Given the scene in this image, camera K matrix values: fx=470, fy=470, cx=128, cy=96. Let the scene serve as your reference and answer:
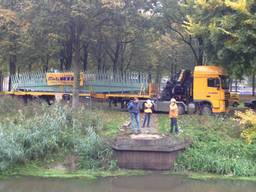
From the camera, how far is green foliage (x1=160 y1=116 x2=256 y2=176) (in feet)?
57.6

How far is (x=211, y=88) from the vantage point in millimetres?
29031

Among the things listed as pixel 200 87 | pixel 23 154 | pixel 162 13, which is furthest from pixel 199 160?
pixel 162 13

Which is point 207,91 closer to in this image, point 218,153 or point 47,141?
point 218,153

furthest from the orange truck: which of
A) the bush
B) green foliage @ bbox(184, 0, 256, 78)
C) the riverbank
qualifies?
the bush

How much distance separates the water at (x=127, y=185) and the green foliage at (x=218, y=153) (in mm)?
1108

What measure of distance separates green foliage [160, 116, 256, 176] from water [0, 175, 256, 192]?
1108 millimetres

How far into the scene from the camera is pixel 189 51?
48.2 meters

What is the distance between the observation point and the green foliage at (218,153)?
1755cm

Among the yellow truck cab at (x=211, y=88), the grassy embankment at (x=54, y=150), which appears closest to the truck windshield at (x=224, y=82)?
the yellow truck cab at (x=211, y=88)

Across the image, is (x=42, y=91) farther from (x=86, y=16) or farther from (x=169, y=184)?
(x=169, y=184)

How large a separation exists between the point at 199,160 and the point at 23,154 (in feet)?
21.6

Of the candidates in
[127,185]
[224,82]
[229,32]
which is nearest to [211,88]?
[224,82]

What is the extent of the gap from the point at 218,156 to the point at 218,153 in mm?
328

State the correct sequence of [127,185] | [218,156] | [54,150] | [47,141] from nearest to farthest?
[127,185] < [47,141] < [218,156] < [54,150]
